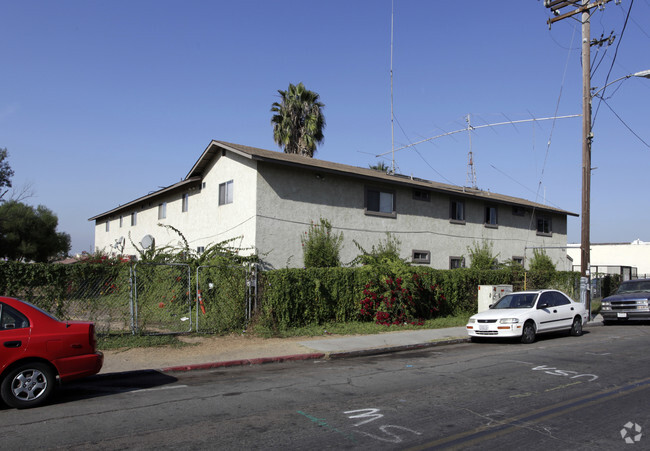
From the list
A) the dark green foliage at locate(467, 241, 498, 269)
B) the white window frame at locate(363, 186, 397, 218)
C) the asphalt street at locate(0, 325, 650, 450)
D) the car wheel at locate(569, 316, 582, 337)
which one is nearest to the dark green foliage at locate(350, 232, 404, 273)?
the white window frame at locate(363, 186, 397, 218)

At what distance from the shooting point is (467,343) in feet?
46.8

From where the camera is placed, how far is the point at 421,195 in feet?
75.0

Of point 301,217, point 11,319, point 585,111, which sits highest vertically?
point 585,111

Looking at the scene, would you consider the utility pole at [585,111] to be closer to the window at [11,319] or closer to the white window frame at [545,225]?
the white window frame at [545,225]

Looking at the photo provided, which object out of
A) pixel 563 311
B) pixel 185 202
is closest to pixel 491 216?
pixel 563 311

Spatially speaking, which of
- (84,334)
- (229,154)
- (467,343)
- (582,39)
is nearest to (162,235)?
(229,154)

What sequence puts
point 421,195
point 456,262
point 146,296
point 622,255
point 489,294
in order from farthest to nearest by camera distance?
point 622,255
point 456,262
point 421,195
point 489,294
point 146,296

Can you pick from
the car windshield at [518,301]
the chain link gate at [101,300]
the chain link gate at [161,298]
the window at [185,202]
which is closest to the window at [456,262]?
the car windshield at [518,301]

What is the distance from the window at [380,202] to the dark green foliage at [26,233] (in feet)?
120

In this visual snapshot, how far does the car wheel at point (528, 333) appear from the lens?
44.3 feet

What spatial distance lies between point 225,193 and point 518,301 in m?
11.6

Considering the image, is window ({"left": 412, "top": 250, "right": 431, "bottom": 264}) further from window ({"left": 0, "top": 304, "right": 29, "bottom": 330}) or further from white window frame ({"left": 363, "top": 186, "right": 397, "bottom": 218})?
window ({"left": 0, "top": 304, "right": 29, "bottom": 330})

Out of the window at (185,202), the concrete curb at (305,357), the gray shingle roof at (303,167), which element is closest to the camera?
the concrete curb at (305,357)

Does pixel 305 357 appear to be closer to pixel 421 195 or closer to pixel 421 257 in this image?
pixel 421 257
